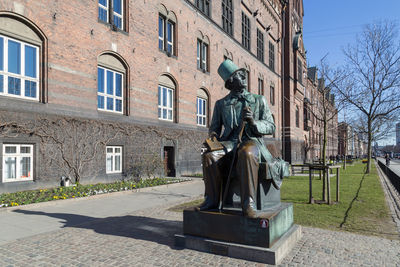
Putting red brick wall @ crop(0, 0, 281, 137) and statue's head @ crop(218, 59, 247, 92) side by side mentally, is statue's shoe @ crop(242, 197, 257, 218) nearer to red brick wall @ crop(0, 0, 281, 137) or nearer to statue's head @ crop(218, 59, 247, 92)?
statue's head @ crop(218, 59, 247, 92)

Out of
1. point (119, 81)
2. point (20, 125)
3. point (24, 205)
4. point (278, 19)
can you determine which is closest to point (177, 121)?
point (119, 81)

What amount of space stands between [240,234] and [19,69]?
10.7 m

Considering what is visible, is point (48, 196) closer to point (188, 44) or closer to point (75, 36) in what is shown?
point (75, 36)

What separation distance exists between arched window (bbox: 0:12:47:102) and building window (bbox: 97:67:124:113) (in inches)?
115

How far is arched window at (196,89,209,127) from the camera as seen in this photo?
22.5 meters

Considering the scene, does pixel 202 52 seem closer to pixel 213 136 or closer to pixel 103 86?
pixel 103 86

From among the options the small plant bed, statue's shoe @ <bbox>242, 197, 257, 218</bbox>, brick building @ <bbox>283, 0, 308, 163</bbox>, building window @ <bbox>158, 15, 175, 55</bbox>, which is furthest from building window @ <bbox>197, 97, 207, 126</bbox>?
brick building @ <bbox>283, 0, 308, 163</bbox>

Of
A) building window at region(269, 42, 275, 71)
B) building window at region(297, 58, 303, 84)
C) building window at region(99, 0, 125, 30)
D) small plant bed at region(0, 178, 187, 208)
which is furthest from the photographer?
building window at region(297, 58, 303, 84)

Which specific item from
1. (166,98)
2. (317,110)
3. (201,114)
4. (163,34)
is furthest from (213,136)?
(317,110)

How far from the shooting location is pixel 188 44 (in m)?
20.8

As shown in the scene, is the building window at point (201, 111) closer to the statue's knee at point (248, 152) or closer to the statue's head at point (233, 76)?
the statue's head at point (233, 76)

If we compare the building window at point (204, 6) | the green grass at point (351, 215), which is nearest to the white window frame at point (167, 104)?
the building window at point (204, 6)

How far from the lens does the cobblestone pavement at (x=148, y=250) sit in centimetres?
408

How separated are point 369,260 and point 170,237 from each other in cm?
307
